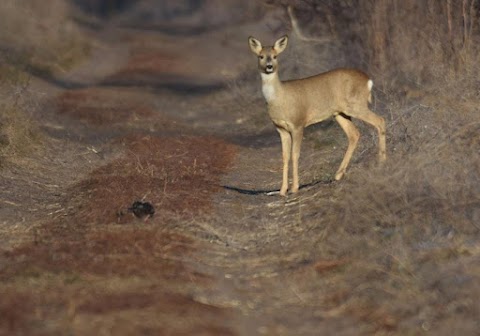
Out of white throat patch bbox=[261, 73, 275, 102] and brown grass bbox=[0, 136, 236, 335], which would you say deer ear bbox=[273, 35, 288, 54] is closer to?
white throat patch bbox=[261, 73, 275, 102]

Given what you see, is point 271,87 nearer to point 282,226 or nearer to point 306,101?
point 306,101

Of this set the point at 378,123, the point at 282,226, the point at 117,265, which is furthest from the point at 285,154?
the point at 117,265

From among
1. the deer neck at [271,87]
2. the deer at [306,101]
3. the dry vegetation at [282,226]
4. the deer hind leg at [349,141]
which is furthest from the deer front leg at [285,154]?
the deer hind leg at [349,141]

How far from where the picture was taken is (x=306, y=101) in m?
15.3

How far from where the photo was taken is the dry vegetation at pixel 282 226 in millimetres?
10461

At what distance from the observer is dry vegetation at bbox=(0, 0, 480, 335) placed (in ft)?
34.3

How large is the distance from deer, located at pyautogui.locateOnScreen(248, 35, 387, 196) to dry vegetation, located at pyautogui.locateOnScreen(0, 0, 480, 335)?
39cm

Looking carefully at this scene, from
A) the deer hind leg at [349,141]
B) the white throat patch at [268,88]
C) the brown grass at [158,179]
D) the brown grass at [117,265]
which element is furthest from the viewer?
the deer hind leg at [349,141]

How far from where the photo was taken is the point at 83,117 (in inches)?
933

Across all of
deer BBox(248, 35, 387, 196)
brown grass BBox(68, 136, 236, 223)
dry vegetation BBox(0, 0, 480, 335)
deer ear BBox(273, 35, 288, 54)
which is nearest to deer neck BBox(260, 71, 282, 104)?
deer BBox(248, 35, 387, 196)

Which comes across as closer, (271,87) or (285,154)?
(271,87)

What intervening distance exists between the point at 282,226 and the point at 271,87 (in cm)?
220

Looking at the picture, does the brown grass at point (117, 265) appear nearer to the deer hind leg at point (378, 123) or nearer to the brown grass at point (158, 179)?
the brown grass at point (158, 179)

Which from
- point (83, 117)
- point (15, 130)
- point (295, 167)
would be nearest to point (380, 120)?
point (295, 167)
